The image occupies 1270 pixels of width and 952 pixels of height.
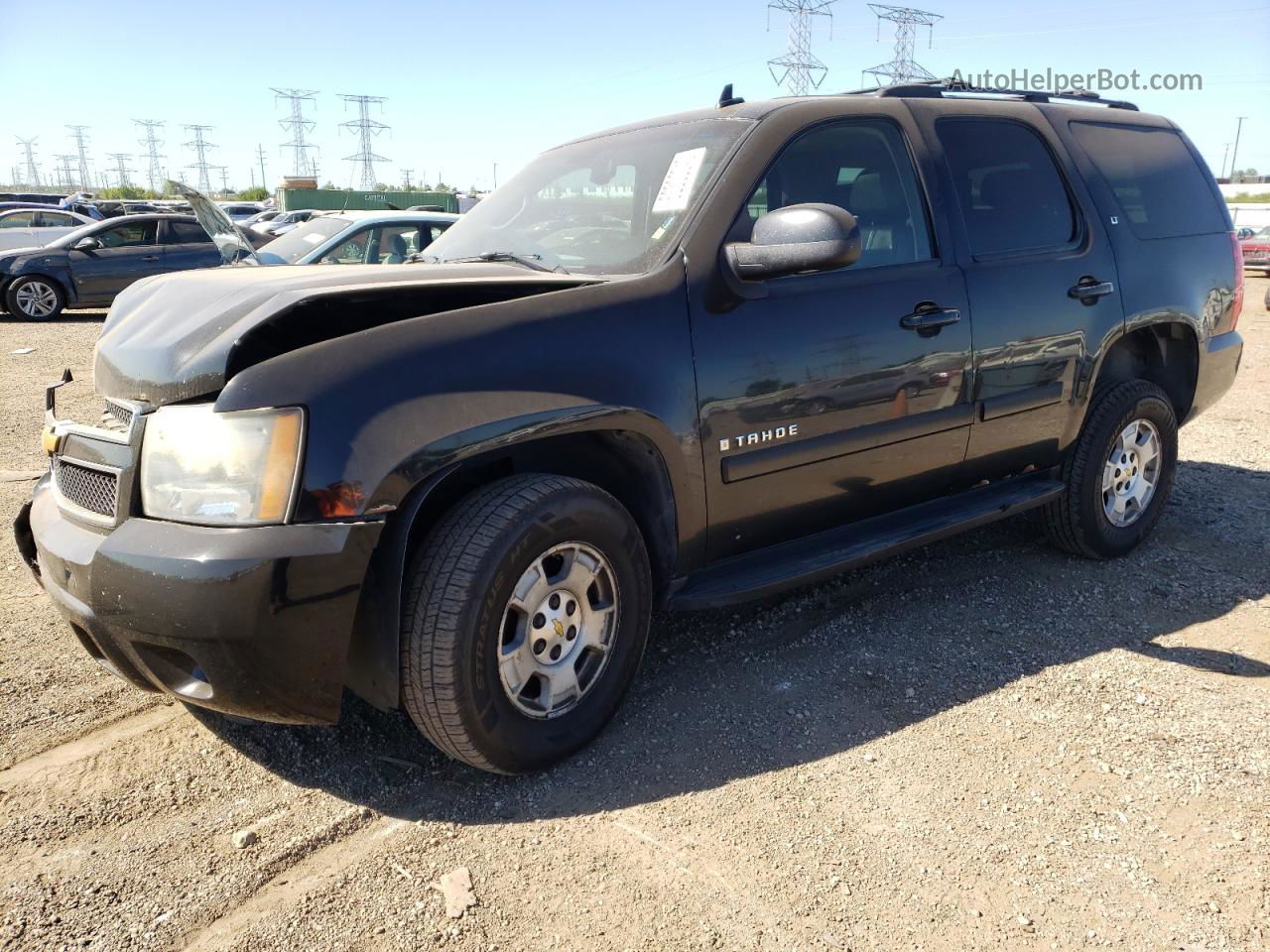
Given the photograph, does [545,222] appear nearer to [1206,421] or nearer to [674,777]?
[674,777]

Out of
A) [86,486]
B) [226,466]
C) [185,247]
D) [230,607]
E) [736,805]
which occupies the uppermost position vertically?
[185,247]

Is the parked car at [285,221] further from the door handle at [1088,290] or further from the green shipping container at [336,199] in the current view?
the door handle at [1088,290]

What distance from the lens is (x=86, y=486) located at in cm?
257

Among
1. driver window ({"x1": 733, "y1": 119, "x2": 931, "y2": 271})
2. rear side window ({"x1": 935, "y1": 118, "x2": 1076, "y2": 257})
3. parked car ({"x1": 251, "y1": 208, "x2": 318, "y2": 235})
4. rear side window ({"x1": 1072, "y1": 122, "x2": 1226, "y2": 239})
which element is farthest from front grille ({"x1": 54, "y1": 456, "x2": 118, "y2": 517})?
parked car ({"x1": 251, "y1": 208, "x2": 318, "y2": 235})

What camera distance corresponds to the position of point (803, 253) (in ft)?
9.25

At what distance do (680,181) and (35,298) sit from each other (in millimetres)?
13793

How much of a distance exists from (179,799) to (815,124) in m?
2.93

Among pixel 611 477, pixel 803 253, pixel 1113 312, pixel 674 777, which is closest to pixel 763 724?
pixel 674 777

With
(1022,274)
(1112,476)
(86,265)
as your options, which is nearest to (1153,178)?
(1022,274)

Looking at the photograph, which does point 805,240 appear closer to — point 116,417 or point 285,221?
point 116,417

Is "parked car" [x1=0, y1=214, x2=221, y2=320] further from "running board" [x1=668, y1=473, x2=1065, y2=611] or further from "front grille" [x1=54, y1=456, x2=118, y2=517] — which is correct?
"running board" [x1=668, y1=473, x2=1065, y2=611]

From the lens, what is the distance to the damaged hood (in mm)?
2400

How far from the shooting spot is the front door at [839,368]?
2975 mm

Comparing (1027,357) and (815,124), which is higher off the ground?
(815,124)
